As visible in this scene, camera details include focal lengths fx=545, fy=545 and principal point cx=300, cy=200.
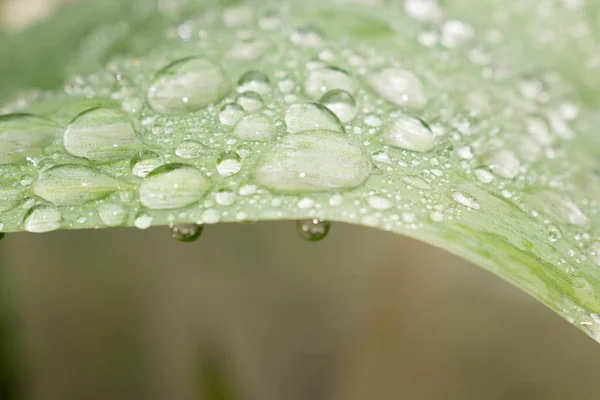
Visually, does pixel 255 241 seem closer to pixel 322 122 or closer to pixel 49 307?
pixel 49 307

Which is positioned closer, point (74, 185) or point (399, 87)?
point (74, 185)

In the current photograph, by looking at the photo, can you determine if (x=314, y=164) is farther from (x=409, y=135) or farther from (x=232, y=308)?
(x=232, y=308)

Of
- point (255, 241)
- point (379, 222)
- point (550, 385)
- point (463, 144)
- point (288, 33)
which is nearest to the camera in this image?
point (379, 222)

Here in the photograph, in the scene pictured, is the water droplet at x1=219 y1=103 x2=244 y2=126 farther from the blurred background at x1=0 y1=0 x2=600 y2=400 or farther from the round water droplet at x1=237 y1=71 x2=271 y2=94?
the blurred background at x1=0 y1=0 x2=600 y2=400

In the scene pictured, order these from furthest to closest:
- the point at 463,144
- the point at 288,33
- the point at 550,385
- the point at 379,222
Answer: the point at 550,385 → the point at 288,33 → the point at 463,144 → the point at 379,222

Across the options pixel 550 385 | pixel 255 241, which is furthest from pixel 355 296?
pixel 550 385

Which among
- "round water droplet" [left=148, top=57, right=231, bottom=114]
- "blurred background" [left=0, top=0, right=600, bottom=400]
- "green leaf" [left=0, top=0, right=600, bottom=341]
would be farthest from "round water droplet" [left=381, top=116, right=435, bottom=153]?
"blurred background" [left=0, top=0, right=600, bottom=400]

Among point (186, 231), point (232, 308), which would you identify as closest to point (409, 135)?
point (186, 231)
